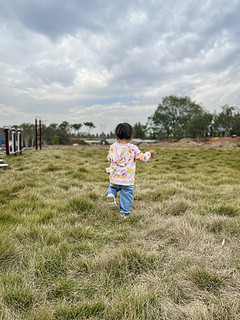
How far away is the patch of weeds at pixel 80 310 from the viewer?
3.87 feet

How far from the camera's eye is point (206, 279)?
1467 millimetres

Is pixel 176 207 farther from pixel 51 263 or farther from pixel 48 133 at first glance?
pixel 48 133

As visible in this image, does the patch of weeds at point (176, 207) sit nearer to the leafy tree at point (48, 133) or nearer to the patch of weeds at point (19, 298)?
the patch of weeds at point (19, 298)

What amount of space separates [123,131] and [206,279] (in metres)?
2.09

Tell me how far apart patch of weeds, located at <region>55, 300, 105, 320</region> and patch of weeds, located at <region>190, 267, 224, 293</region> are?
0.69 metres

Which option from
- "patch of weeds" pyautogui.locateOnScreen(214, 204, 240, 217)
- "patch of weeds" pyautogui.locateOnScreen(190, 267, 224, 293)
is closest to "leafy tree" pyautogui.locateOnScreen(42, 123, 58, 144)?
"patch of weeds" pyautogui.locateOnScreen(214, 204, 240, 217)

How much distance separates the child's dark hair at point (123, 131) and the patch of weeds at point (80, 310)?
2.17 metres

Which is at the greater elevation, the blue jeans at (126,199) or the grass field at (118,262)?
the blue jeans at (126,199)

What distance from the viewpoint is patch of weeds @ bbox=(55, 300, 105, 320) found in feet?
3.87

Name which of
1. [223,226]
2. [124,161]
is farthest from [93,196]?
[223,226]

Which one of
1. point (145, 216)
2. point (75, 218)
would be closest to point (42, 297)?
point (75, 218)

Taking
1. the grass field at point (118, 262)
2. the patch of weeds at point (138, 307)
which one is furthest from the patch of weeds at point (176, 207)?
the patch of weeds at point (138, 307)

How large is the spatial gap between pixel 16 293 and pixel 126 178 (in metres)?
1.96

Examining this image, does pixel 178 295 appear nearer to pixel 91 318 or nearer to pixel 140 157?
pixel 91 318
